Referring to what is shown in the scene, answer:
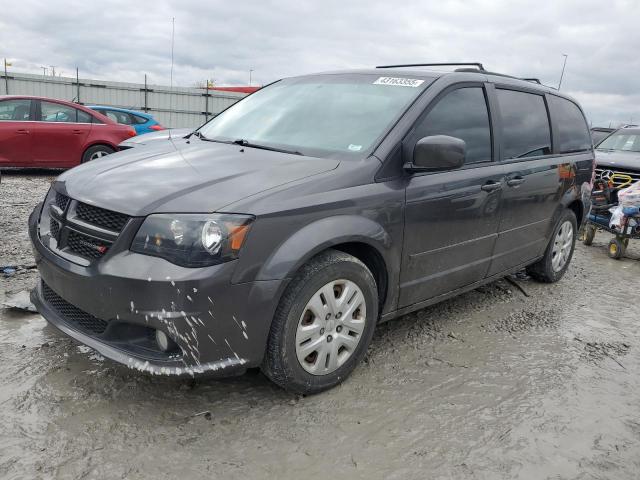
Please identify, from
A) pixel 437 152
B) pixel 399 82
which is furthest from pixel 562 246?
pixel 437 152

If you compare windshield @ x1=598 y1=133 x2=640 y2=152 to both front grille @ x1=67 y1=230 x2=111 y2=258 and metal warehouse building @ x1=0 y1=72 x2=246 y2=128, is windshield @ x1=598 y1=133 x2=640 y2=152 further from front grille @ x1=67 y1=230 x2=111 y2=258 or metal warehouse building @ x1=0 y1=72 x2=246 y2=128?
metal warehouse building @ x1=0 y1=72 x2=246 y2=128

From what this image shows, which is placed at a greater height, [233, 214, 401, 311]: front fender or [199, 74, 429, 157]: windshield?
[199, 74, 429, 157]: windshield

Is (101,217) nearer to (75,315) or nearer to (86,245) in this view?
(86,245)

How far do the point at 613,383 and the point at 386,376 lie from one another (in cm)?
136

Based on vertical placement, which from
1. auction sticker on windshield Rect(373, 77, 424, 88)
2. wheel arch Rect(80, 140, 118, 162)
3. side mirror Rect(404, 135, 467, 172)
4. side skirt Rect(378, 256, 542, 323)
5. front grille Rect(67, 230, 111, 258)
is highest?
auction sticker on windshield Rect(373, 77, 424, 88)

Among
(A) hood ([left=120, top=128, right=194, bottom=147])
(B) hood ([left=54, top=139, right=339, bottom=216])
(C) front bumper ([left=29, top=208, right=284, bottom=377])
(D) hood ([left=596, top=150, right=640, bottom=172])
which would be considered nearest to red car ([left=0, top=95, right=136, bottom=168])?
(A) hood ([left=120, top=128, right=194, bottom=147])

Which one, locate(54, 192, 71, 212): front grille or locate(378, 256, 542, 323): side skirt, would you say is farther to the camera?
locate(378, 256, 542, 323): side skirt

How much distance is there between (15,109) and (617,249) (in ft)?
29.6

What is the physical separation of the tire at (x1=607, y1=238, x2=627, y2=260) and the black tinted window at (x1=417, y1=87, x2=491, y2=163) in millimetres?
3649

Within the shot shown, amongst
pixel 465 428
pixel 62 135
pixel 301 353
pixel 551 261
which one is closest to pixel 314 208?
pixel 301 353

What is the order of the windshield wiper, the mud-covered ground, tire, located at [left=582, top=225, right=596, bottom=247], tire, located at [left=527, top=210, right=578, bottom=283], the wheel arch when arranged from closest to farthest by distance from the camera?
the mud-covered ground
the windshield wiper
tire, located at [left=527, top=210, right=578, bottom=283]
tire, located at [left=582, top=225, right=596, bottom=247]
the wheel arch

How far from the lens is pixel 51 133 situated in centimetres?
909

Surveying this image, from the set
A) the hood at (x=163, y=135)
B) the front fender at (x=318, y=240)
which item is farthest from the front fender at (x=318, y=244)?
the hood at (x=163, y=135)

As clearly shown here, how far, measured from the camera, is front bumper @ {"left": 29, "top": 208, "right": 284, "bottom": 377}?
231 cm
